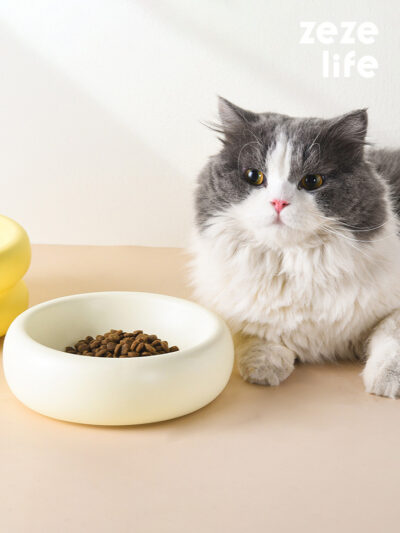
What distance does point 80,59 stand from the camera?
242 centimetres

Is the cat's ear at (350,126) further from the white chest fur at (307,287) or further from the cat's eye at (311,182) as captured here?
the white chest fur at (307,287)

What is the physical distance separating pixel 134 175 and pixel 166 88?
1.13 feet

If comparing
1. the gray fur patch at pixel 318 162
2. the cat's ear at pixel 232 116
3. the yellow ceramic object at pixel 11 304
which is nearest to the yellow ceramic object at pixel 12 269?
the yellow ceramic object at pixel 11 304

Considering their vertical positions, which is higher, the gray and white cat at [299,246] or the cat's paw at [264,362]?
the gray and white cat at [299,246]

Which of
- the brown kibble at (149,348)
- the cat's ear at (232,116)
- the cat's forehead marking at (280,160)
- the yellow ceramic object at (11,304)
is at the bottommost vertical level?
the yellow ceramic object at (11,304)

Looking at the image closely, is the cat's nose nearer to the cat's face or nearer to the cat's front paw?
the cat's face

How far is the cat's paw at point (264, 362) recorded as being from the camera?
1521 mm

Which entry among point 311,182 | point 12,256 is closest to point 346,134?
point 311,182

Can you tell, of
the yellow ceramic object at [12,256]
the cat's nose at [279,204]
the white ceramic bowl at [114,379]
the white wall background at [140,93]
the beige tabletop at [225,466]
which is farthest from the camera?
the white wall background at [140,93]

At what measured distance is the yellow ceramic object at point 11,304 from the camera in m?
1.70

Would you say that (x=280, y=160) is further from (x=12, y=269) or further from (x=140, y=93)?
(x=140, y=93)

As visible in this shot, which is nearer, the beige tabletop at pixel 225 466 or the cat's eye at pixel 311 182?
the beige tabletop at pixel 225 466

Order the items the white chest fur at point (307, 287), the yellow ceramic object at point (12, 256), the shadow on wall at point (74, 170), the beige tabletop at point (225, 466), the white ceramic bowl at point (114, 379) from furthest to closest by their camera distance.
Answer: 1. the shadow on wall at point (74, 170)
2. the yellow ceramic object at point (12, 256)
3. the white chest fur at point (307, 287)
4. the white ceramic bowl at point (114, 379)
5. the beige tabletop at point (225, 466)

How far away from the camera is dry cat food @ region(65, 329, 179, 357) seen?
143 cm
